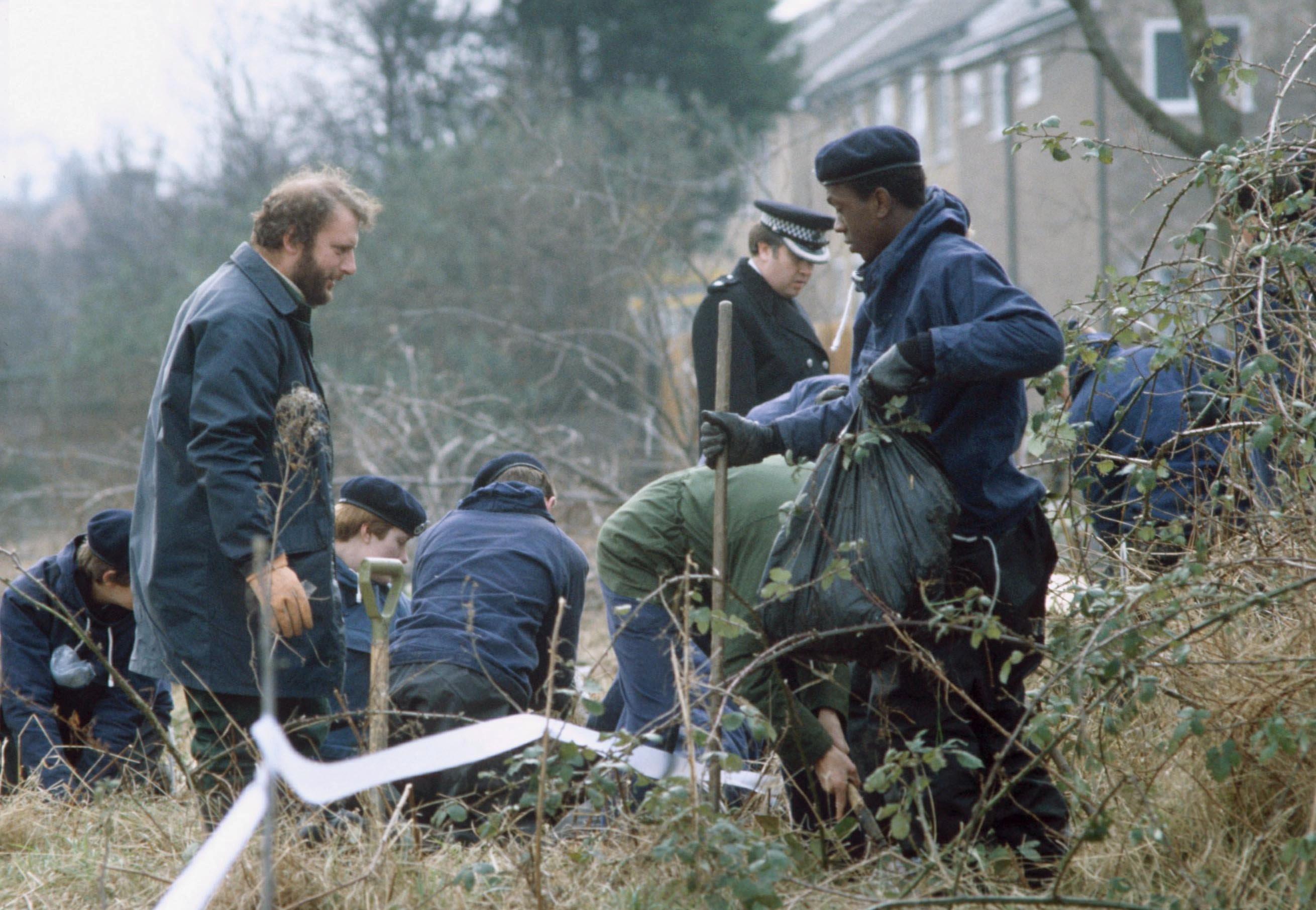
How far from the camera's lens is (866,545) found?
3018mm

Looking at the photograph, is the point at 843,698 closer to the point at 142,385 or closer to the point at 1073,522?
the point at 1073,522

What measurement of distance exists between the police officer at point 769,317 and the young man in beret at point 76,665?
2.01 metres

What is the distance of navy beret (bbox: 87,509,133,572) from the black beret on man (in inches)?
93.8

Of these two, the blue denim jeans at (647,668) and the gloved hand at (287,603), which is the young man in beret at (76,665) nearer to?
the gloved hand at (287,603)

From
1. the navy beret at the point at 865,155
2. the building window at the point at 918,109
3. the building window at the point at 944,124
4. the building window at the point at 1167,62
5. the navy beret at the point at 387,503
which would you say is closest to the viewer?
the navy beret at the point at 865,155

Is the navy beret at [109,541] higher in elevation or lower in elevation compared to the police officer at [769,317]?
lower

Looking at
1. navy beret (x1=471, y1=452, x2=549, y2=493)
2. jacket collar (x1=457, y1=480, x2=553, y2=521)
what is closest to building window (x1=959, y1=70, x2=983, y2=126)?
navy beret (x1=471, y1=452, x2=549, y2=493)

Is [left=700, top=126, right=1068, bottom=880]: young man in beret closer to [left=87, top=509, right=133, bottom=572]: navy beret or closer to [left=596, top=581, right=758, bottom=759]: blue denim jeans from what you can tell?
[left=596, top=581, right=758, bottom=759]: blue denim jeans

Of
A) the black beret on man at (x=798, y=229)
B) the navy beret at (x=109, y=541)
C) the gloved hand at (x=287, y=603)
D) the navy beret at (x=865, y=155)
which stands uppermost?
the navy beret at (x=865, y=155)

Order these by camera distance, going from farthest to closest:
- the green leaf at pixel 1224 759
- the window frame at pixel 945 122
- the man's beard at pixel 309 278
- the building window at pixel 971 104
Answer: the window frame at pixel 945 122, the building window at pixel 971 104, the man's beard at pixel 309 278, the green leaf at pixel 1224 759

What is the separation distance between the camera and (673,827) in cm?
300

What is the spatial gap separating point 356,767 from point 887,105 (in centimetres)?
2996

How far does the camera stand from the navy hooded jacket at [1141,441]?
371 cm

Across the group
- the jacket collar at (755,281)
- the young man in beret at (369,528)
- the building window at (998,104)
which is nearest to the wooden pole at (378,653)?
the young man in beret at (369,528)
